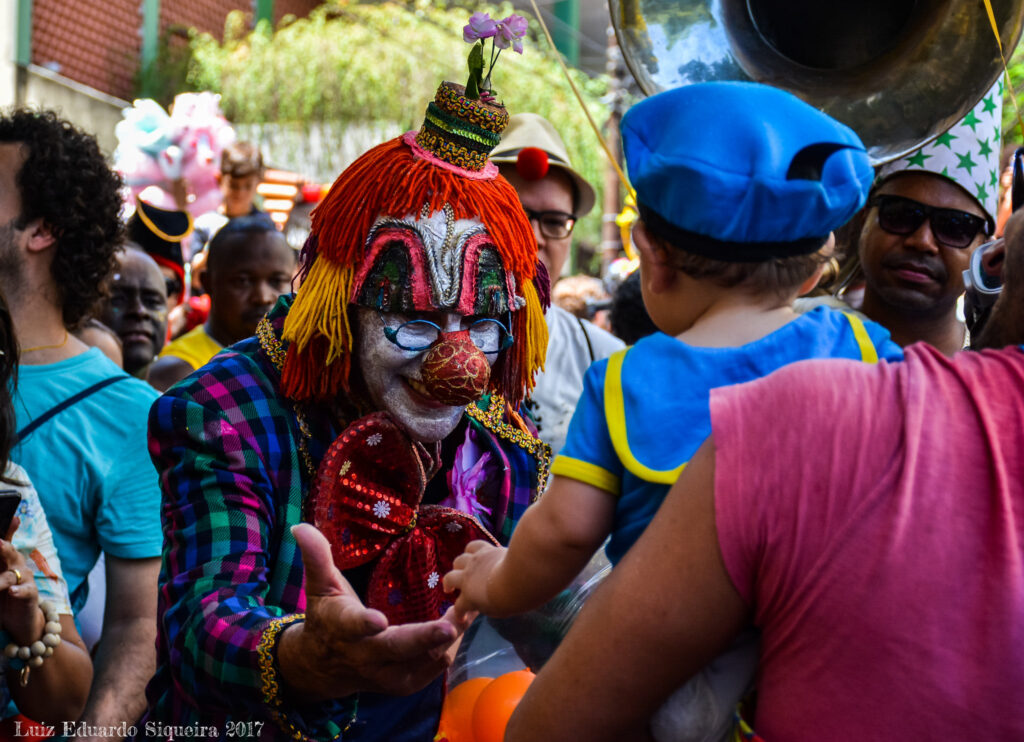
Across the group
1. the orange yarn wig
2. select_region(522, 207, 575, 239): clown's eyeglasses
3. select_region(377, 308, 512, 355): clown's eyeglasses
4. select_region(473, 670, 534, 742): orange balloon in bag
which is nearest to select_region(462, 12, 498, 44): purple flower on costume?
the orange yarn wig

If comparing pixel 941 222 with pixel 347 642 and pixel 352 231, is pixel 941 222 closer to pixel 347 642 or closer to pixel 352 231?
pixel 352 231

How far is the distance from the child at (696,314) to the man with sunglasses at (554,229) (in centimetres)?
229

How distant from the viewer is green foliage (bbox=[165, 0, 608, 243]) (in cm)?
1558

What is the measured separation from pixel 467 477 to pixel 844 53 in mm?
1392

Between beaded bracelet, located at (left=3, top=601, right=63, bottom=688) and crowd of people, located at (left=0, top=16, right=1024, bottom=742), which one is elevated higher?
crowd of people, located at (left=0, top=16, right=1024, bottom=742)

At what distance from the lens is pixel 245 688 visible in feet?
5.55

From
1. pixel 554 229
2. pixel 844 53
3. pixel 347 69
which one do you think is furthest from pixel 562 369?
pixel 347 69

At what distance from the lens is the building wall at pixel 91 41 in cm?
1266

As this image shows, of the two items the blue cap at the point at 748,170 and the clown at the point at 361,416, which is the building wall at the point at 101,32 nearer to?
the clown at the point at 361,416

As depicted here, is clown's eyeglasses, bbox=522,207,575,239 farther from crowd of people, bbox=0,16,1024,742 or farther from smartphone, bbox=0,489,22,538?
smartphone, bbox=0,489,22,538

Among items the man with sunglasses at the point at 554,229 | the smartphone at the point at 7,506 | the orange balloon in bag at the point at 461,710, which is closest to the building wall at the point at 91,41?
the man with sunglasses at the point at 554,229

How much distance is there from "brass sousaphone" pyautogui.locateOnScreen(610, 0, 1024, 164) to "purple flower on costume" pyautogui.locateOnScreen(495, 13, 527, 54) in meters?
0.52

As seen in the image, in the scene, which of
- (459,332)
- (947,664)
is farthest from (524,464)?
(947,664)

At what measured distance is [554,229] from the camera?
4117 mm
